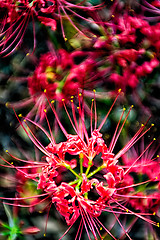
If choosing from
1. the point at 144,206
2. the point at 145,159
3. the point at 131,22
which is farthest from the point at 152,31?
the point at 144,206

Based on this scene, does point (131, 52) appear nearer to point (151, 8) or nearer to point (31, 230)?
point (151, 8)

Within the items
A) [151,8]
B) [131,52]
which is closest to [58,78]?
[131,52]

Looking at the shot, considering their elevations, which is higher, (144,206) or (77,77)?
(77,77)

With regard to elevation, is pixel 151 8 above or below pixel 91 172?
above

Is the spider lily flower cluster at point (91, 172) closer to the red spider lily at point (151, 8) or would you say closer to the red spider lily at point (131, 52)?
the red spider lily at point (131, 52)

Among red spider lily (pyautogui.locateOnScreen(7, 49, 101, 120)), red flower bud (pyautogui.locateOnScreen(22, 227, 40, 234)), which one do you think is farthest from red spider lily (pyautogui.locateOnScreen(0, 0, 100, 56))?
red flower bud (pyautogui.locateOnScreen(22, 227, 40, 234))

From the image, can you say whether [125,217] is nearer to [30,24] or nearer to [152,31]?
[152,31]

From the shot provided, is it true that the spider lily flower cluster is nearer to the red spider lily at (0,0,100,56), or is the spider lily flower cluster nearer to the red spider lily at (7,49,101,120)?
the red spider lily at (7,49,101,120)
